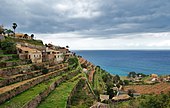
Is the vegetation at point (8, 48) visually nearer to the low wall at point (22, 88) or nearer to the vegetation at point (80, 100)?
the low wall at point (22, 88)

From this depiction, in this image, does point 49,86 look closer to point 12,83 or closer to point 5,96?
point 12,83

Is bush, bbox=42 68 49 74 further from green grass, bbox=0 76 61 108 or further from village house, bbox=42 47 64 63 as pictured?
village house, bbox=42 47 64 63

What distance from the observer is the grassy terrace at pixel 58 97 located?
26142 mm

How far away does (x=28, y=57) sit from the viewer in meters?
40.8

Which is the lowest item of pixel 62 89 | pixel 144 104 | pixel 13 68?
pixel 144 104

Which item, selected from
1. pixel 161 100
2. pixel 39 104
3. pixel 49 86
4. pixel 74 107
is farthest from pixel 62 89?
pixel 161 100

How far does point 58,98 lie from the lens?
2909 centimetres

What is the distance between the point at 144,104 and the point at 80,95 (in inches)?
429

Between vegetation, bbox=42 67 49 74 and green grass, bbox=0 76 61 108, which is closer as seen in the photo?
green grass, bbox=0 76 61 108

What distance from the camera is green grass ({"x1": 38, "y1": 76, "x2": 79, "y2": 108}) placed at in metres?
26.1

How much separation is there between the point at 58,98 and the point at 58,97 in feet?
1.26

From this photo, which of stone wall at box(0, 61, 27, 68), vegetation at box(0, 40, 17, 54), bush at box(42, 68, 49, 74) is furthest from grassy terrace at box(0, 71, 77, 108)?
vegetation at box(0, 40, 17, 54)

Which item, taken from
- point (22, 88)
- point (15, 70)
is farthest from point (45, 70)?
point (22, 88)


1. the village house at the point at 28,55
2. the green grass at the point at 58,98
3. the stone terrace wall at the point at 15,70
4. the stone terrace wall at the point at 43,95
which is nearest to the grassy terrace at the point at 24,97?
the stone terrace wall at the point at 43,95
